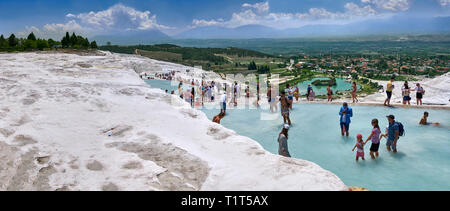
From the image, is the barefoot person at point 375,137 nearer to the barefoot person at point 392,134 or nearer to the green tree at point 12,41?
the barefoot person at point 392,134

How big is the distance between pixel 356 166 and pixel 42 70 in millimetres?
17625

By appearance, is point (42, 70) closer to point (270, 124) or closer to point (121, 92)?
point (121, 92)

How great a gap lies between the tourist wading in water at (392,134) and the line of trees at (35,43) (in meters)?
61.0

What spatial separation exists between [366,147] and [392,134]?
92 centimetres

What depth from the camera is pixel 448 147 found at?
9.22 meters

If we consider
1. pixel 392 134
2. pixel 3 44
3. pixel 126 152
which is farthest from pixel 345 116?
pixel 3 44

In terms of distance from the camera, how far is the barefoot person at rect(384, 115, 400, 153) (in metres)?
8.69

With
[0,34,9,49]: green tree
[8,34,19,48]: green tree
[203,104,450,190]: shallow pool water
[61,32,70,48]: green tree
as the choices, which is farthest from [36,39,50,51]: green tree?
[203,104,450,190]: shallow pool water

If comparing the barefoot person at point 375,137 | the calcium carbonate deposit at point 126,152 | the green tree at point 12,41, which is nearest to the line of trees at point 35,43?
the green tree at point 12,41

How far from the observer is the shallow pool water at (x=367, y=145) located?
24.3 ft

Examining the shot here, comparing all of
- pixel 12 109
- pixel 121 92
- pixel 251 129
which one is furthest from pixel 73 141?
pixel 251 129

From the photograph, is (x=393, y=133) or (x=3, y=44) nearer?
(x=393, y=133)

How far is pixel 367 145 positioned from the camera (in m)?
9.66

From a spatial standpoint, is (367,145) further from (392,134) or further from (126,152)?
(126,152)
